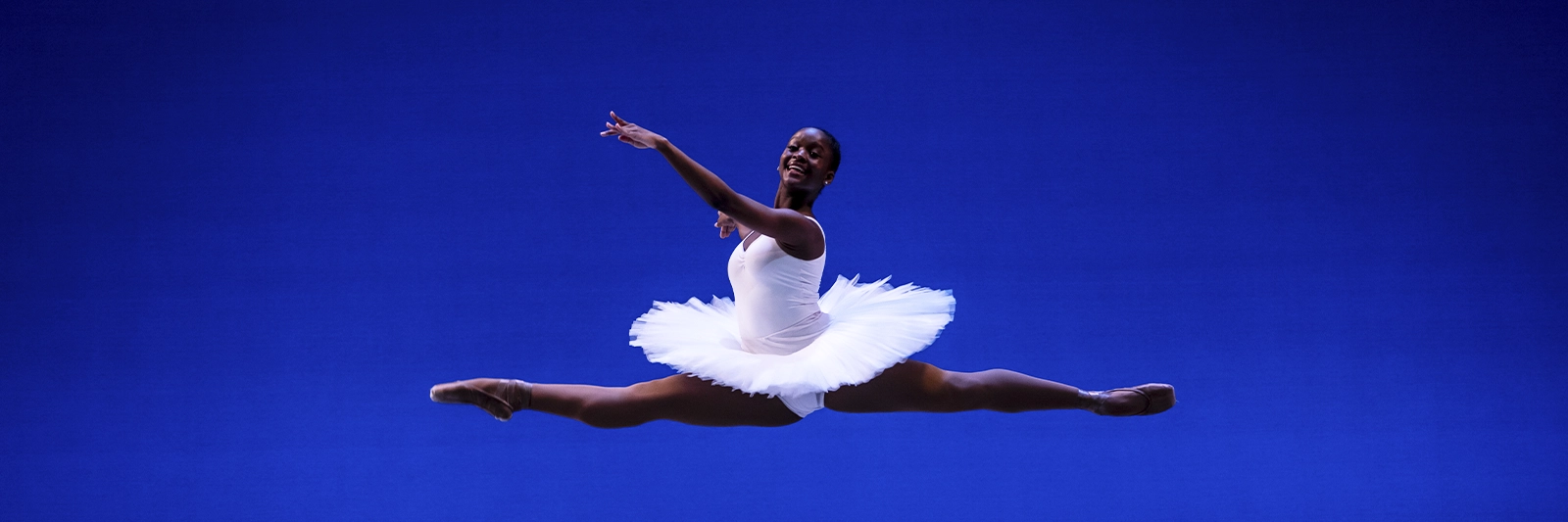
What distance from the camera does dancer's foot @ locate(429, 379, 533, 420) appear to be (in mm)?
2654

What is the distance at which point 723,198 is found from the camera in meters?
2.36

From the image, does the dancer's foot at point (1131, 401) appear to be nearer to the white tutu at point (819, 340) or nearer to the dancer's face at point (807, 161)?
the white tutu at point (819, 340)

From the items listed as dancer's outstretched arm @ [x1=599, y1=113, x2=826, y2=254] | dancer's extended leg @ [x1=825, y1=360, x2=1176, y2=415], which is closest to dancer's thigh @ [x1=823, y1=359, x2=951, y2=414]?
dancer's extended leg @ [x1=825, y1=360, x2=1176, y2=415]

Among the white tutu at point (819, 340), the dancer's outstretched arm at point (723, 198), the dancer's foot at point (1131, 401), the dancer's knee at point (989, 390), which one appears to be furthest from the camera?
the dancer's foot at point (1131, 401)

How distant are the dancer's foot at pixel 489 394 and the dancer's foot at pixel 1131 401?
52.9 inches

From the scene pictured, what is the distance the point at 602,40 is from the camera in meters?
4.01

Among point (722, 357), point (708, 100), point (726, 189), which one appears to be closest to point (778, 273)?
point (722, 357)

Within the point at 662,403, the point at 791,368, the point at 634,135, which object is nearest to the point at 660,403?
the point at 662,403

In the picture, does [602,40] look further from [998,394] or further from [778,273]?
[998,394]

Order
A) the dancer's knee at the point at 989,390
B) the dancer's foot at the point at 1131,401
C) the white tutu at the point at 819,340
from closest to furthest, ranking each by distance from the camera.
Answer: the white tutu at the point at 819,340, the dancer's knee at the point at 989,390, the dancer's foot at the point at 1131,401

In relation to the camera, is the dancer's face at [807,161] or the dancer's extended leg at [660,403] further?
the dancer's face at [807,161]

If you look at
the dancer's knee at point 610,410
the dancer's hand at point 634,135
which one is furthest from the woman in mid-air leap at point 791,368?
the dancer's hand at point 634,135

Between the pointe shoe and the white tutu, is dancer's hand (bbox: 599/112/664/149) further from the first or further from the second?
the pointe shoe

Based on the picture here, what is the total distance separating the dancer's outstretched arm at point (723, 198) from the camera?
2.33 m
